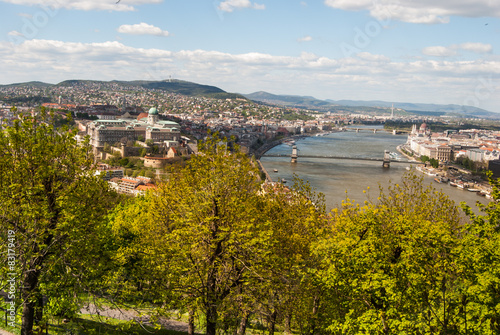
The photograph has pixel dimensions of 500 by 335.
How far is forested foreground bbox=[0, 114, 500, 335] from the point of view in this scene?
17.6 ft

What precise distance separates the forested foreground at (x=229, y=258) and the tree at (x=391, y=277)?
20 mm

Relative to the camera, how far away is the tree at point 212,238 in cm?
586

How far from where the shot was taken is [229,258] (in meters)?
6.00

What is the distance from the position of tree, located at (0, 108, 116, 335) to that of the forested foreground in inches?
0.7

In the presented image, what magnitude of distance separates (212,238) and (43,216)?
7.25ft

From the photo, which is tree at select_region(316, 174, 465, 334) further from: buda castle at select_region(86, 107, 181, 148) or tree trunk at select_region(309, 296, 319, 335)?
buda castle at select_region(86, 107, 181, 148)

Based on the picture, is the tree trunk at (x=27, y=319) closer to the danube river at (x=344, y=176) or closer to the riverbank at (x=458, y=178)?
the danube river at (x=344, y=176)

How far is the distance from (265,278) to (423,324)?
2.08 meters

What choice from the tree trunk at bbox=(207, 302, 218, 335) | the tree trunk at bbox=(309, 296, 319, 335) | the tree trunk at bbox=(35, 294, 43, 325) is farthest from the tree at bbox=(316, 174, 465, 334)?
the tree trunk at bbox=(35, 294, 43, 325)

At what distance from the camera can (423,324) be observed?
5266 mm

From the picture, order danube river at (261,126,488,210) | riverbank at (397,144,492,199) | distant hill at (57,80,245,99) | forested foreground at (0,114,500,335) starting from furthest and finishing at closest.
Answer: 1. distant hill at (57,80,245,99)
2. riverbank at (397,144,492,199)
3. danube river at (261,126,488,210)
4. forested foreground at (0,114,500,335)

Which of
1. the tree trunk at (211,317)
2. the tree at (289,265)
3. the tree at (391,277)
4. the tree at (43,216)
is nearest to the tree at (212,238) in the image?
the tree trunk at (211,317)

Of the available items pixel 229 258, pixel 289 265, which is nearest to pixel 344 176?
pixel 289 265

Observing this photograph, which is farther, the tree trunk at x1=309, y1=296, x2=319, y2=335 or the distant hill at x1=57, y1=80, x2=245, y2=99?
the distant hill at x1=57, y1=80, x2=245, y2=99
